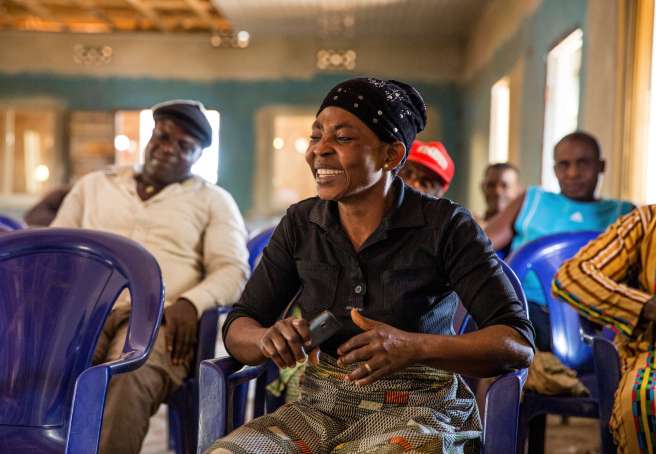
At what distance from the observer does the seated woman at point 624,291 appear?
6.51 feet

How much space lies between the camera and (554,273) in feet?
8.93

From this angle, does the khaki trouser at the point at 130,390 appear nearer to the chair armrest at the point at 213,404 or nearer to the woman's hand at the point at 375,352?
the chair armrest at the point at 213,404

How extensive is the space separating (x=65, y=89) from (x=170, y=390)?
1003 centimetres

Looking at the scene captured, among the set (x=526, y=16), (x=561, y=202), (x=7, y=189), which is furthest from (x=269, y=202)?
(x=561, y=202)

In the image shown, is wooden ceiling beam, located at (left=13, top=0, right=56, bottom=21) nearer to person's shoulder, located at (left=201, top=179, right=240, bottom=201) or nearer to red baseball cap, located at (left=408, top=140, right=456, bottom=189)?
person's shoulder, located at (left=201, top=179, right=240, bottom=201)

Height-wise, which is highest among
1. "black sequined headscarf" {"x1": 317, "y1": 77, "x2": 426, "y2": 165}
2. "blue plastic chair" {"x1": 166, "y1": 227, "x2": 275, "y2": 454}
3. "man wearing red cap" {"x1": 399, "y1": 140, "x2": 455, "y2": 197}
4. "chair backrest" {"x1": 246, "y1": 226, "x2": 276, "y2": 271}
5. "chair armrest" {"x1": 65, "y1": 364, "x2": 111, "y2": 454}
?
"black sequined headscarf" {"x1": 317, "y1": 77, "x2": 426, "y2": 165}

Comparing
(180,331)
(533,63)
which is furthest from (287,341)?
(533,63)

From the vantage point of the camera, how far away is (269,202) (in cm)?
1158

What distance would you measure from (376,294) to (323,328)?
234mm

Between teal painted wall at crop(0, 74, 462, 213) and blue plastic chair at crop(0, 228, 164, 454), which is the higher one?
teal painted wall at crop(0, 74, 462, 213)

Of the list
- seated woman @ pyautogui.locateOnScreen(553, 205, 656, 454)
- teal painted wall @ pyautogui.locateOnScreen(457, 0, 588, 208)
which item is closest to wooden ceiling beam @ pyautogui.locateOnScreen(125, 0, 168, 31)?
teal painted wall @ pyautogui.locateOnScreen(457, 0, 588, 208)

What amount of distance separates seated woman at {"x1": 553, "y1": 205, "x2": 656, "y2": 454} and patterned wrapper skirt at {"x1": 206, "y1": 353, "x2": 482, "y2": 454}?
54cm

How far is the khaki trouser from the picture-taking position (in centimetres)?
226

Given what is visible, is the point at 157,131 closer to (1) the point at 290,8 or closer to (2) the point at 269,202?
(1) the point at 290,8
